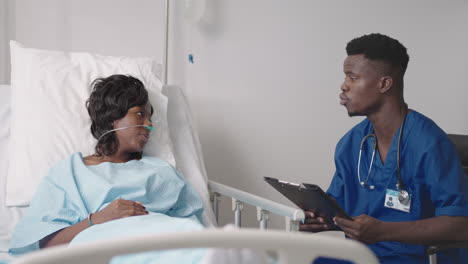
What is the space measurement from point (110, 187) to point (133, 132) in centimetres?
26

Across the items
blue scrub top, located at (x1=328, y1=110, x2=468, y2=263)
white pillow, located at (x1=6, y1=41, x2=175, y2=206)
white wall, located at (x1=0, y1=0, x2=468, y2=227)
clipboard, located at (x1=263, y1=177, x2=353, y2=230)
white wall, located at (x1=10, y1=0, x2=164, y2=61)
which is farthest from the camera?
white wall, located at (x1=0, y1=0, x2=468, y2=227)

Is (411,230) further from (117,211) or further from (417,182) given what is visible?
(117,211)

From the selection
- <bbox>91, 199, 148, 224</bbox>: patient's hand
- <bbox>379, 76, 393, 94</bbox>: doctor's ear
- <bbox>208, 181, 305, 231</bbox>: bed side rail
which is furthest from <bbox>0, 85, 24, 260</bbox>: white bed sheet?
<bbox>379, 76, 393, 94</bbox>: doctor's ear

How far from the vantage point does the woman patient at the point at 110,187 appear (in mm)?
1560

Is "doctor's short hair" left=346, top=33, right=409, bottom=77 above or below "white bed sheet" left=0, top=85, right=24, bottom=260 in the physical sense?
above

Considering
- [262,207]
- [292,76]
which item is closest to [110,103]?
[262,207]

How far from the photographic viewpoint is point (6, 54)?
2465mm

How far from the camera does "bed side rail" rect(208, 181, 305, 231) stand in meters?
1.58

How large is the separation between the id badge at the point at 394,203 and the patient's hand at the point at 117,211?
80 centimetres

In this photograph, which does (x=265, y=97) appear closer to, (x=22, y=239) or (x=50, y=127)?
(x=50, y=127)

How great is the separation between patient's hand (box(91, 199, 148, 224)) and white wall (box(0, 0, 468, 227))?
3.86ft

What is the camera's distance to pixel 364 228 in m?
1.56

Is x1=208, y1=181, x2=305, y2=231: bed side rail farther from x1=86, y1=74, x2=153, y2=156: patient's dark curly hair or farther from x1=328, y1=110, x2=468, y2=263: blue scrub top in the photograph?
x1=86, y1=74, x2=153, y2=156: patient's dark curly hair

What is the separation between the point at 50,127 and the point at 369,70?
1160 mm
